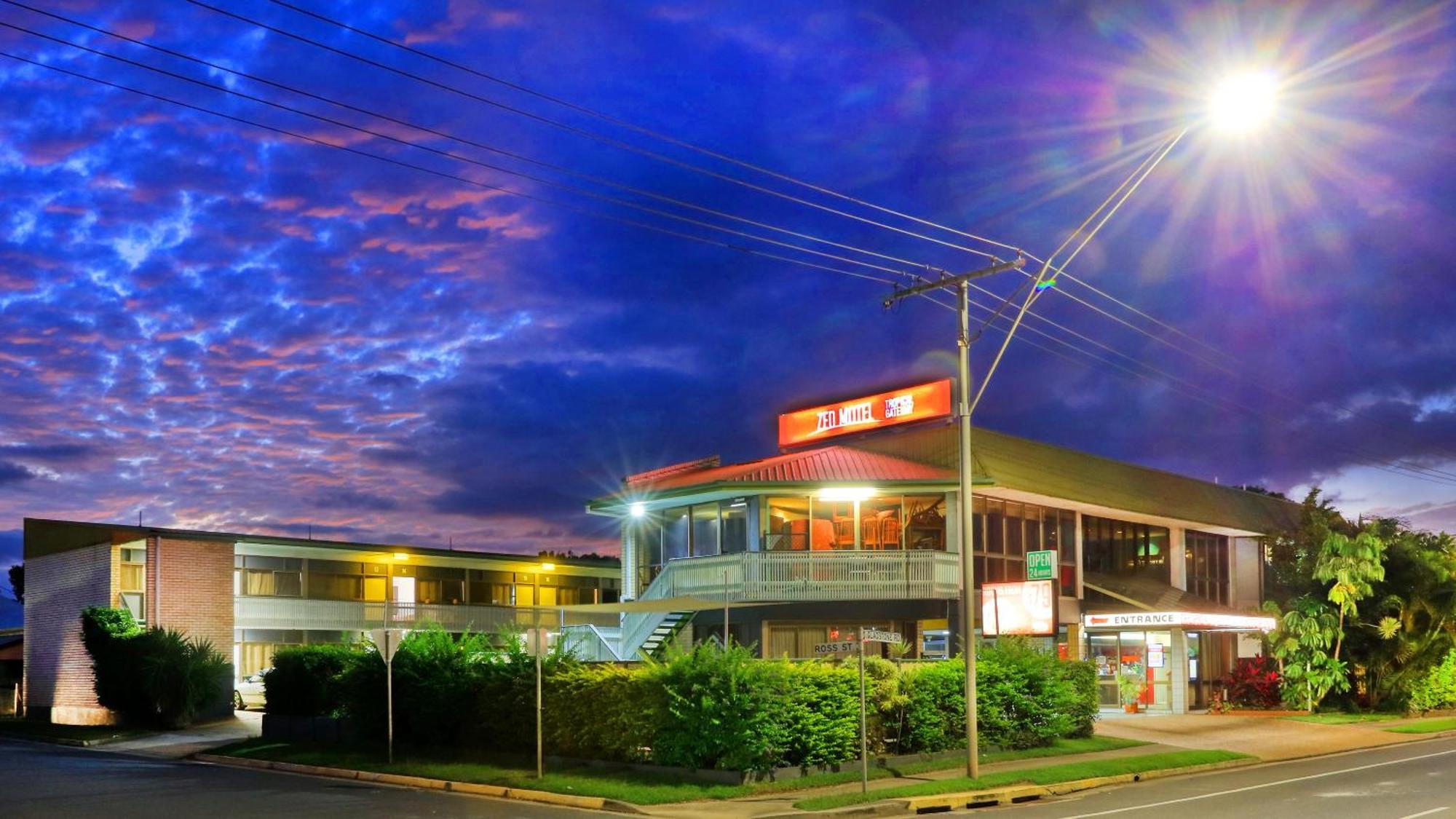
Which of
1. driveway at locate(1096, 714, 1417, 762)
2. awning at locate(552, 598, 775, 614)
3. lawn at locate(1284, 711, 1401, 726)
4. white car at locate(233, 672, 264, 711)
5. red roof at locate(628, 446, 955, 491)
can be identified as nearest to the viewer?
awning at locate(552, 598, 775, 614)

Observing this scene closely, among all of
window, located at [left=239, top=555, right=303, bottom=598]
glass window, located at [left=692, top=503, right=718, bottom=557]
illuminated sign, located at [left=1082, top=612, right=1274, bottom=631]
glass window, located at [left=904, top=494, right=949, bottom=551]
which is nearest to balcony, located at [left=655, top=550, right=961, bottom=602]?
glass window, located at [left=904, top=494, right=949, bottom=551]

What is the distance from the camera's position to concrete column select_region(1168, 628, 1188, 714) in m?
40.4

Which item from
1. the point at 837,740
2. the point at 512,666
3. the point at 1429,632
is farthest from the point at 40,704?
the point at 1429,632

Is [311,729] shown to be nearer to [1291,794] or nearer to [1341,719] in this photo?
[1291,794]

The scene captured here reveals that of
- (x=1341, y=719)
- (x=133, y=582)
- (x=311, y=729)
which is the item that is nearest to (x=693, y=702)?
(x=311, y=729)

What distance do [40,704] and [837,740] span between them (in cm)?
3400

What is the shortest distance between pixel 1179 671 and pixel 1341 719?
4.68 meters

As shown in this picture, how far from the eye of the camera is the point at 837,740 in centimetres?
2356

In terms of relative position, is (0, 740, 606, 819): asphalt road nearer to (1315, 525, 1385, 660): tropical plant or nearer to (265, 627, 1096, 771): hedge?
(265, 627, 1096, 771): hedge

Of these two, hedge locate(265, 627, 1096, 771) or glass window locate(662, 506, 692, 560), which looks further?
glass window locate(662, 506, 692, 560)

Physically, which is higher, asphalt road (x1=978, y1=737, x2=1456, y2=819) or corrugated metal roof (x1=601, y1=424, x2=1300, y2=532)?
corrugated metal roof (x1=601, y1=424, x2=1300, y2=532)

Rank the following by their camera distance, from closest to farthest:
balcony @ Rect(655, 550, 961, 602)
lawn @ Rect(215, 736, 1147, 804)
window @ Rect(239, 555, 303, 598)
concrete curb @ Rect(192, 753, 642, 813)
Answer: concrete curb @ Rect(192, 753, 642, 813) → lawn @ Rect(215, 736, 1147, 804) → balcony @ Rect(655, 550, 961, 602) → window @ Rect(239, 555, 303, 598)

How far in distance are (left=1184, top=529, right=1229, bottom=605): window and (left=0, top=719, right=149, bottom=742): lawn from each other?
3567cm

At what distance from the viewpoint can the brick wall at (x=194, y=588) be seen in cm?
4156
